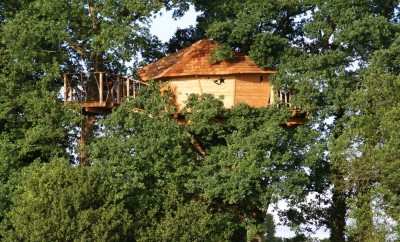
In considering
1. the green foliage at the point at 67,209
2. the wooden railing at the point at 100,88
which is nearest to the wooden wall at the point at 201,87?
the wooden railing at the point at 100,88

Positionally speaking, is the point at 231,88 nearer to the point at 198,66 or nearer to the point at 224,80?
the point at 224,80

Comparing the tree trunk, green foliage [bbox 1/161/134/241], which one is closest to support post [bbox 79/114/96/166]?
green foliage [bbox 1/161/134/241]

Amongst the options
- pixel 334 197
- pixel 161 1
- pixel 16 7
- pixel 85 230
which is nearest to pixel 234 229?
pixel 334 197

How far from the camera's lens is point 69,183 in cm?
2498

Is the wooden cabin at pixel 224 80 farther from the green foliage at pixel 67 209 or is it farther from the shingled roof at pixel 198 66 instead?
the green foliage at pixel 67 209

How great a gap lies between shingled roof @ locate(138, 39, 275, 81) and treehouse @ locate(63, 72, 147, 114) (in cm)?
80

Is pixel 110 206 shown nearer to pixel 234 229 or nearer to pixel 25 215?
pixel 25 215

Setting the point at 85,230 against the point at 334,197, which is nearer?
the point at 85,230

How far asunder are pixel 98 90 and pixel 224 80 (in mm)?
4565

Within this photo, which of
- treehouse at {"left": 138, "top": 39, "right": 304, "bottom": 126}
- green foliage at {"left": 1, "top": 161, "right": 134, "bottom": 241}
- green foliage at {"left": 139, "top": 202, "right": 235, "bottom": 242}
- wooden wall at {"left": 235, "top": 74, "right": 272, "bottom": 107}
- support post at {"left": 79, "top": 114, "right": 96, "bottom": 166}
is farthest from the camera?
wooden wall at {"left": 235, "top": 74, "right": 272, "bottom": 107}

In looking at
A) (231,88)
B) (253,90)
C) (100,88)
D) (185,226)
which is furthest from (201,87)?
(185,226)

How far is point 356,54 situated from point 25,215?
12.5 metres

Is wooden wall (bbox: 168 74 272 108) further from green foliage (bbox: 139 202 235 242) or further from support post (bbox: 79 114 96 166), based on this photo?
green foliage (bbox: 139 202 235 242)

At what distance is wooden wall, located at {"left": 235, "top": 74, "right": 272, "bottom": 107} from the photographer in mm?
29828
